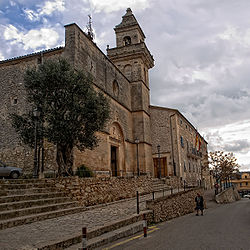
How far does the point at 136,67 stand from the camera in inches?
1066

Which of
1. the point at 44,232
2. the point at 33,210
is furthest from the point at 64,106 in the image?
Result: the point at 44,232

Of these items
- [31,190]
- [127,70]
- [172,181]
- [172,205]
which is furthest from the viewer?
[127,70]

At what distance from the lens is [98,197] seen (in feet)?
39.2

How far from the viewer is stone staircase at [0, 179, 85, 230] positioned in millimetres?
7354

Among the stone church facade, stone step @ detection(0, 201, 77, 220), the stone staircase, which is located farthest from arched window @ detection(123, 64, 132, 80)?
stone step @ detection(0, 201, 77, 220)

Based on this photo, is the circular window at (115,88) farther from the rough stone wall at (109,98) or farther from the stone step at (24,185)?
the stone step at (24,185)

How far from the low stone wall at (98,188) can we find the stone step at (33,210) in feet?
2.53

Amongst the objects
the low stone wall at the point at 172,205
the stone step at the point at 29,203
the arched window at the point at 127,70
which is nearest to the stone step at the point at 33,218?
the stone step at the point at 29,203

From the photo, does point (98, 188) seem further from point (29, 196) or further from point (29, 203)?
point (29, 203)

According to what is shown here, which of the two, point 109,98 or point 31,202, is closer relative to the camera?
point 31,202

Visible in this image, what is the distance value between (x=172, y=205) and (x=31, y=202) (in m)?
7.79

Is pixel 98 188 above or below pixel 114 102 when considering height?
below

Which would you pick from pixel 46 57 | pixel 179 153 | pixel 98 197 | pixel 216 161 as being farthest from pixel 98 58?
pixel 216 161

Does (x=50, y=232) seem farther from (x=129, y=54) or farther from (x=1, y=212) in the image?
(x=129, y=54)
